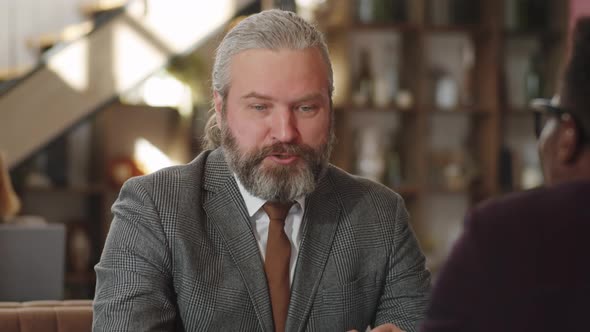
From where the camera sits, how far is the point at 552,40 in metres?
6.16

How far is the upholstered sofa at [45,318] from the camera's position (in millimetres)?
1862

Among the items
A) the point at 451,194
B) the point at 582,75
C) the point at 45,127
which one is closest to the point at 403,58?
the point at 451,194

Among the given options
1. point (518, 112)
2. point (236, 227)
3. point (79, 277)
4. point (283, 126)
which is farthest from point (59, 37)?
point (283, 126)

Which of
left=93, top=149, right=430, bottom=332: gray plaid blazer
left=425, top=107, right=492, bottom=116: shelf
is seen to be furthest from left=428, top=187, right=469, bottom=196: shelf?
left=93, top=149, right=430, bottom=332: gray plaid blazer

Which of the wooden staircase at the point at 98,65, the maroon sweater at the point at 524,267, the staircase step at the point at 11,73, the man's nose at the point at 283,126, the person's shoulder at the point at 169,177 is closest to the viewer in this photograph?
the maroon sweater at the point at 524,267

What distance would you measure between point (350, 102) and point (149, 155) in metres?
1.45

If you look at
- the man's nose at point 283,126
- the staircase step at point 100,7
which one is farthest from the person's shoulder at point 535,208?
the staircase step at point 100,7

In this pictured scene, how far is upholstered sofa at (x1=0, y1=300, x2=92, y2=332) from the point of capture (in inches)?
73.3

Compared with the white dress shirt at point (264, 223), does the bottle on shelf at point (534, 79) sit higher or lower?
lower

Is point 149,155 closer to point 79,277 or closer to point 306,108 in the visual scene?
point 79,277

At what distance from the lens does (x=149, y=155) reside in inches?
247

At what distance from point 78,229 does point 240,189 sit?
431 centimetres

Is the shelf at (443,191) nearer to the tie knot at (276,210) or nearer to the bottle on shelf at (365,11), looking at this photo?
the bottle on shelf at (365,11)

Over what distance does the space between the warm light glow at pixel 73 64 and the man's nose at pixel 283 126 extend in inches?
163
